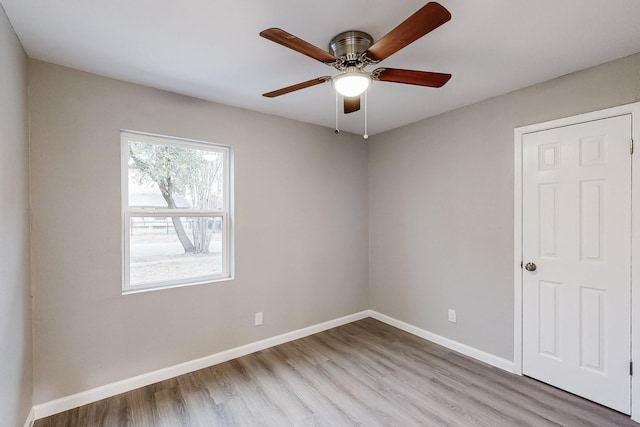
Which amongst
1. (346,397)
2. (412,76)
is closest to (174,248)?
(346,397)

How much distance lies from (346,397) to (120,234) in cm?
217

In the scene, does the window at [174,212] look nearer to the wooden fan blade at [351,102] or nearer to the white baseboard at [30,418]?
the white baseboard at [30,418]

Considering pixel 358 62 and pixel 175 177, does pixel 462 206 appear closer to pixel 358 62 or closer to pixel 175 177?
pixel 358 62

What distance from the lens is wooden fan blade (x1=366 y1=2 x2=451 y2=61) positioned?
1.12 meters

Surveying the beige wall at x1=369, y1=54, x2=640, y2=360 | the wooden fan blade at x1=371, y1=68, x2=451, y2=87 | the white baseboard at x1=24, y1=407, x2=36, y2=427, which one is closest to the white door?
the beige wall at x1=369, y1=54, x2=640, y2=360

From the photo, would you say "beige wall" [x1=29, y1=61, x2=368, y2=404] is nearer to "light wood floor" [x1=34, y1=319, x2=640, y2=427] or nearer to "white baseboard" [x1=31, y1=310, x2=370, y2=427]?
"white baseboard" [x1=31, y1=310, x2=370, y2=427]

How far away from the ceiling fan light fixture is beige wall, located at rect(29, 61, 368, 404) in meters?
1.48

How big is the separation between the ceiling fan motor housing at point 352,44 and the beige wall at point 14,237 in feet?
5.70

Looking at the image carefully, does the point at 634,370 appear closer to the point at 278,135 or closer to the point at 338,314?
the point at 338,314

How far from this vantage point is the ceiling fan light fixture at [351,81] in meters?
1.68

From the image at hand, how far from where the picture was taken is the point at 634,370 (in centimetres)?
198

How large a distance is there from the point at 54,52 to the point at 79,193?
36.9 inches

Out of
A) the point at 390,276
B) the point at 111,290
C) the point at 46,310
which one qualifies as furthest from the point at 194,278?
the point at 390,276

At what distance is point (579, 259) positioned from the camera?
7.29ft
